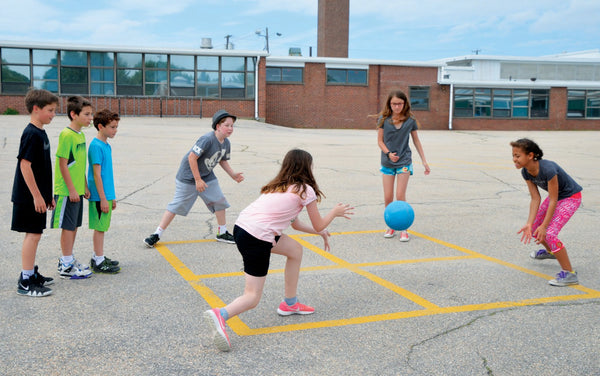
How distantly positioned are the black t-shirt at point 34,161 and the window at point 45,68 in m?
30.1

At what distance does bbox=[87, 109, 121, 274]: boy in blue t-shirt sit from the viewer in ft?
17.4

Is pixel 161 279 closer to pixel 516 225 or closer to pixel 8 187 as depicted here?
pixel 516 225

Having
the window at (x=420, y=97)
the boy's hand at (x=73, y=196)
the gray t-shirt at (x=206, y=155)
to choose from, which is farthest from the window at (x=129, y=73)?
the boy's hand at (x=73, y=196)

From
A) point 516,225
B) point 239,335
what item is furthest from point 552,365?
point 516,225

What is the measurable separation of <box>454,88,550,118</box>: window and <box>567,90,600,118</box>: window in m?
2.18

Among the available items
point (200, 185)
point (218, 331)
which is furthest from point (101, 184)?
point (218, 331)

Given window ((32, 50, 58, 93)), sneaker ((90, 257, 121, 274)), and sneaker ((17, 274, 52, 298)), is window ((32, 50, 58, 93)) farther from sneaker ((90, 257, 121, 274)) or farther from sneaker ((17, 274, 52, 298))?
sneaker ((17, 274, 52, 298))

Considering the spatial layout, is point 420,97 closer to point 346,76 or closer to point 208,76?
point 346,76

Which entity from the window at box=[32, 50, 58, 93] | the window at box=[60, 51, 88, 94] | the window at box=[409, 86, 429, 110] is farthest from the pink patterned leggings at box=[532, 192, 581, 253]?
the window at box=[409, 86, 429, 110]

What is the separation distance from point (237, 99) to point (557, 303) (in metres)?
31.1

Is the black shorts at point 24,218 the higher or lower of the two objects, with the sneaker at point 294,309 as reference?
higher

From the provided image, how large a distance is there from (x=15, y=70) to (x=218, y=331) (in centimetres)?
3271

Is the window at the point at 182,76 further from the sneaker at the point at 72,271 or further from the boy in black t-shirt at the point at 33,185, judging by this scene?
the boy in black t-shirt at the point at 33,185

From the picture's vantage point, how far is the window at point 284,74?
123 ft
